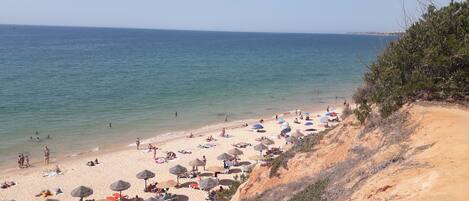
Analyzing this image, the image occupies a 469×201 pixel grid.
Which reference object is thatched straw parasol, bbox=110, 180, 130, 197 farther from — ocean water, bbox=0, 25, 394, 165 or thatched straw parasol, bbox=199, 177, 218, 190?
ocean water, bbox=0, 25, 394, 165

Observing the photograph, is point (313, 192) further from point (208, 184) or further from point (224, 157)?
point (224, 157)

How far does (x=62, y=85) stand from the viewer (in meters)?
53.9

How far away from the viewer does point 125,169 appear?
25.8 meters

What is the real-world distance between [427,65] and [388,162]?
11.7ft

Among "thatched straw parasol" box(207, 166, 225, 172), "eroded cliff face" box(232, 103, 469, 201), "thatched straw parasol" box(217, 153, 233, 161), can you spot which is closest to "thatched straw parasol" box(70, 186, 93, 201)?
"thatched straw parasol" box(207, 166, 225, 172)

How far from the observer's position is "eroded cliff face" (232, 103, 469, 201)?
6270 millimetres

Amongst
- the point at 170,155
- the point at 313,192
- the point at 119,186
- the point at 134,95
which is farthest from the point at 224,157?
the point at 134,95

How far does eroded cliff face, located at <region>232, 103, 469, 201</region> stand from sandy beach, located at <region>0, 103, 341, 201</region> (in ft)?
36.1

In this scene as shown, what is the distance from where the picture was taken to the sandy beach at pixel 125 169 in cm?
2204

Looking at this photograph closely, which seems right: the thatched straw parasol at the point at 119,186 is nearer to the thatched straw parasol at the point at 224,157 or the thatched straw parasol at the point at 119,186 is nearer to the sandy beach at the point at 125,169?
the sandy beach at the point at 125,169

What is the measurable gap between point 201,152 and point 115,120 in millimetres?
11346

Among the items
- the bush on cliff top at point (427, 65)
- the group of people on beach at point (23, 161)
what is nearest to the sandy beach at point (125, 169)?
the group of people on beach at point (23, 161)

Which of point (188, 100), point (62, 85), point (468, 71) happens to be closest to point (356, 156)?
point (468, 71)

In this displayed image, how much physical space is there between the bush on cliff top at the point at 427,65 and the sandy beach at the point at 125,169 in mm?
12213
